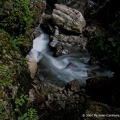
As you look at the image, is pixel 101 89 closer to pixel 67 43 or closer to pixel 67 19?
pixel 67 43

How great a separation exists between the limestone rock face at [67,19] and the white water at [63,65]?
3.15ft

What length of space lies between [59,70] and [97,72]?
140 cm

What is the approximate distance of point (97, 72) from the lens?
28.9ft

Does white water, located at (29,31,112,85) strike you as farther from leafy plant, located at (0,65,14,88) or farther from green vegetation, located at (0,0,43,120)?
leafy plant, located at (0,65,14,88)

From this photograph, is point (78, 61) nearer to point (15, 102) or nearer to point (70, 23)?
point (70, 23)

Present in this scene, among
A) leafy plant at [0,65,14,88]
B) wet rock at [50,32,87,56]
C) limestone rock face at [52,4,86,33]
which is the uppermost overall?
limestone rock face at [52,4,86,33]

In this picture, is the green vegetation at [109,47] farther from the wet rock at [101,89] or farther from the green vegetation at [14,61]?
the green vegetation at [14,61]

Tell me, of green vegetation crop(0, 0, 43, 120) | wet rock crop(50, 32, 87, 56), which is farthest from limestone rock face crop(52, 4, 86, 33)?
green vegetation crop(0, 0, 43, 120)

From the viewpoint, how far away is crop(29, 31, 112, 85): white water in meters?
8.66

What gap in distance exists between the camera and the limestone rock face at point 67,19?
10586 millimetres

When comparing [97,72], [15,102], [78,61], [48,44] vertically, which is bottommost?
[15,102]

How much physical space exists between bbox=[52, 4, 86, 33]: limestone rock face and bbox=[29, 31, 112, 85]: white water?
96 centimetres

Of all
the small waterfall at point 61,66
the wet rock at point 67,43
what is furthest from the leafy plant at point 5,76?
the wet rock at point 67,43

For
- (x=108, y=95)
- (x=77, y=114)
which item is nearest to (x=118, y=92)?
(x=108, y=95)
